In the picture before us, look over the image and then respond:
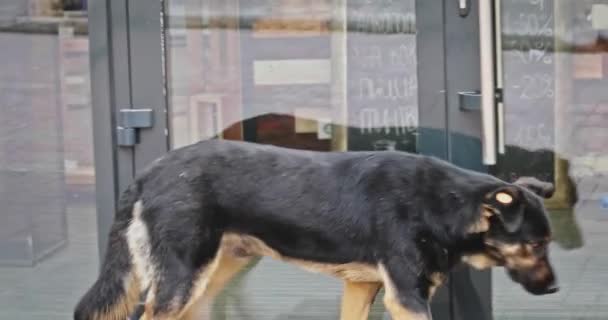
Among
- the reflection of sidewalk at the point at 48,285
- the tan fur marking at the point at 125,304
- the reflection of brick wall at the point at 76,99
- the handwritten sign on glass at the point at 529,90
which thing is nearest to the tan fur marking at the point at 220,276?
the tan fur marking at the point at 125,304

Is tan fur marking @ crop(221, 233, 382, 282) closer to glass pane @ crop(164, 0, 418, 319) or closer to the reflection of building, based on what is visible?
glass pane @ crop(164, 0, 418, 319)

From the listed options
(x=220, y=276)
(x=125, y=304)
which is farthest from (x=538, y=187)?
(x=125, y=304)

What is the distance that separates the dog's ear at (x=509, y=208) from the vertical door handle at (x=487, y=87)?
590mm

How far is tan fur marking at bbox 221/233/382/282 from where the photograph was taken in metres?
4.98

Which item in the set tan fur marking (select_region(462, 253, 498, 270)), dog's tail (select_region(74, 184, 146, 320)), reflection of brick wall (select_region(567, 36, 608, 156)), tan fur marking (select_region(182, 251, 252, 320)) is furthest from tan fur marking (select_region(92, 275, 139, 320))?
reflection of brick wall (select_region(567, 36, 608, 156))

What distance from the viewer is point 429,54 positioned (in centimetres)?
581

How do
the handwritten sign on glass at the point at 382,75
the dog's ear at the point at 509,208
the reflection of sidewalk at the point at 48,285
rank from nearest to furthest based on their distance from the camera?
the dog's ear at the point at 509,208 < the handwritten sign on glass at the point at 382,75 < the reflection of sidewalk at the point at 48,285

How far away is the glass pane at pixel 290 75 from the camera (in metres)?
5.97

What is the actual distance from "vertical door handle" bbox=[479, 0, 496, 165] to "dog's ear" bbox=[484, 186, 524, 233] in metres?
0.59

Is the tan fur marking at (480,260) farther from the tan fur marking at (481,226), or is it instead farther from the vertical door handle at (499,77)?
the vertical door handle at (499,77)

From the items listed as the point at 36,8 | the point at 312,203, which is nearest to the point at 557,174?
the point at 312,203

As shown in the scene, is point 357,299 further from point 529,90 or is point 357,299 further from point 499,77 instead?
point 529,90

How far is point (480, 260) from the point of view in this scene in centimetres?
490

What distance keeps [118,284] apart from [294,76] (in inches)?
58.7
